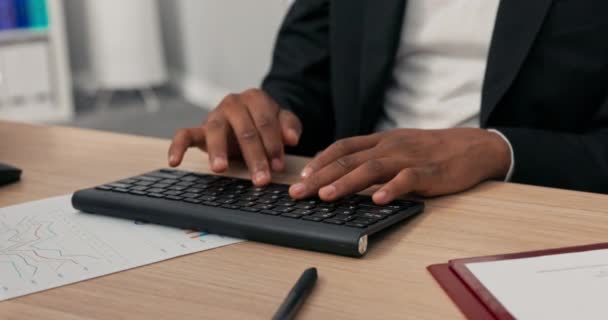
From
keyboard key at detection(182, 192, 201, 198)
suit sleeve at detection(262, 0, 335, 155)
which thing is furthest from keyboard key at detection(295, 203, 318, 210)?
suit sleeve at detection(262, 0, 335, 155)

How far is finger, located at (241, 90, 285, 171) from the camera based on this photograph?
0.96 metres

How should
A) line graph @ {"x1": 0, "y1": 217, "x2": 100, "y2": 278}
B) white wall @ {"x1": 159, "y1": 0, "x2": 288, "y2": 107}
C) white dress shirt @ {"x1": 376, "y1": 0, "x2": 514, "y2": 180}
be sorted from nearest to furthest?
line graph @ {"x1": 0, "y1": 217, "x2": 100, "y2": 278} < white dress shirt @ {"x1": 376, "y1": 0, "x2": 514, "y2": 180} < white wall @ {"x1": 159, "y1": 0, "x2": 288, "y2": 107}

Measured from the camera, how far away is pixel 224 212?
0.75 m

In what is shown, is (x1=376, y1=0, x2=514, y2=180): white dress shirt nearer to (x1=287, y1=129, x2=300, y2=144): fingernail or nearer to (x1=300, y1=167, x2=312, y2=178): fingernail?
(x1=287, y1=129, x2=300, y2=144): fingernail

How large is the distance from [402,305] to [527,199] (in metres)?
0.29

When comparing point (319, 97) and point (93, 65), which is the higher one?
point (319, 97)

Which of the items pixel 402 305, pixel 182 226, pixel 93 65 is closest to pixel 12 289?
pixel 182 226

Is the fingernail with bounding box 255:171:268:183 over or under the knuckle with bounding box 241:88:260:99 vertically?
under

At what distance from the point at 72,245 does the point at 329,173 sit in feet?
0.84

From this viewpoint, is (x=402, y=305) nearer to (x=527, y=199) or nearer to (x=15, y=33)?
(x=527, y=199)

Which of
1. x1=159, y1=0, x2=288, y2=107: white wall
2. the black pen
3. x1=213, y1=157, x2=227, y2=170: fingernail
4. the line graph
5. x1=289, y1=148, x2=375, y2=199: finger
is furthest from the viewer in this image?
x1=159, y1=0, x2=288, y2=107: white wall

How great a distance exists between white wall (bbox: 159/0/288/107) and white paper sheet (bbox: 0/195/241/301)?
9.83ft

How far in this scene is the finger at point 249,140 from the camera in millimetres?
881

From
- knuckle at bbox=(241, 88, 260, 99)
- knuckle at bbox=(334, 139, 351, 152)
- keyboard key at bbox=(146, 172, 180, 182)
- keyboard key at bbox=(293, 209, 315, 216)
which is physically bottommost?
keyboard key at bbox=(146, 172, 180, 182)
